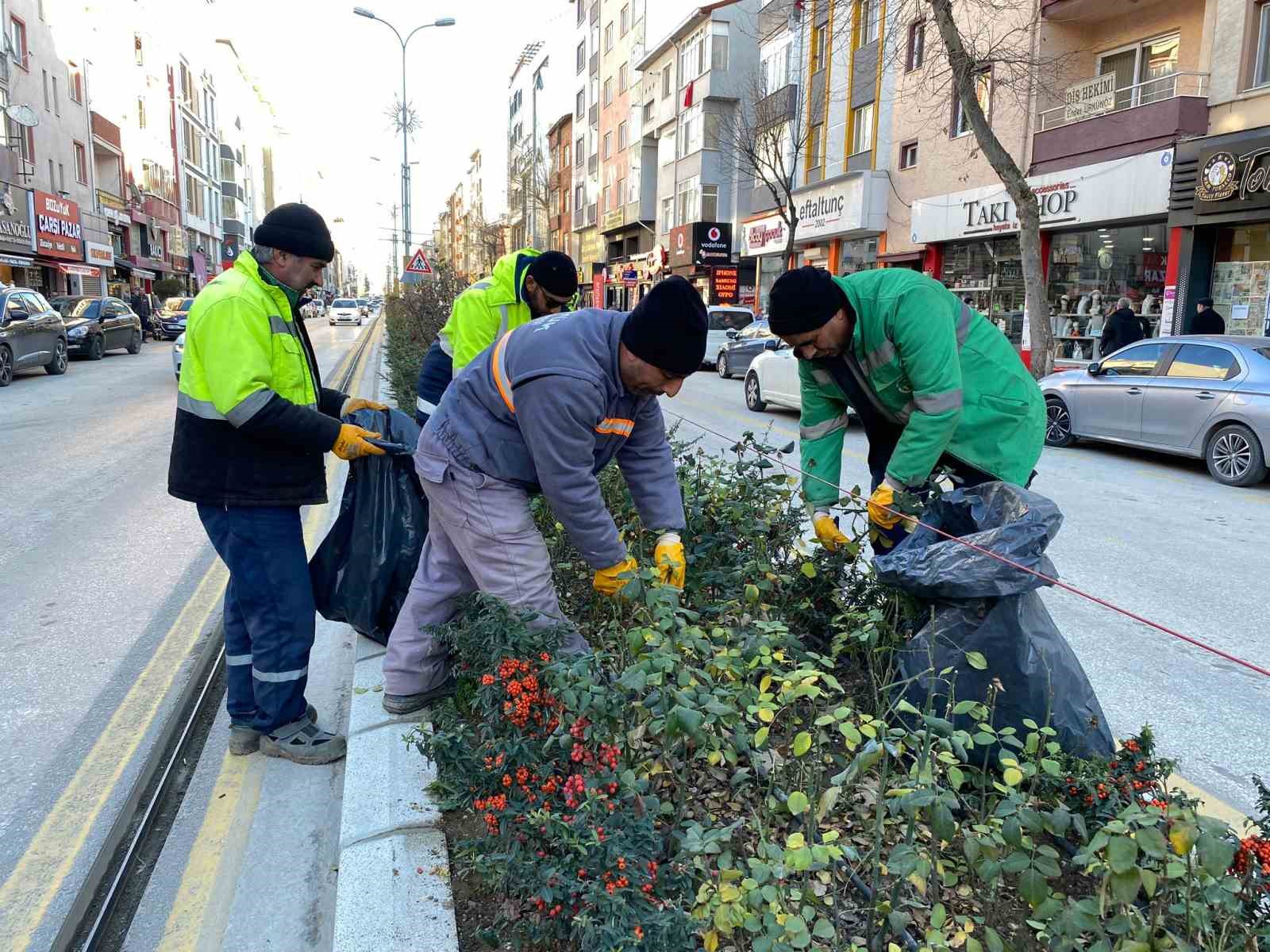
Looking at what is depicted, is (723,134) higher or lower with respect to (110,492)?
higher

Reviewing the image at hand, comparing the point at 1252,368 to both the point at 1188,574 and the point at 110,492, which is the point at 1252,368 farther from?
the point at 110,492

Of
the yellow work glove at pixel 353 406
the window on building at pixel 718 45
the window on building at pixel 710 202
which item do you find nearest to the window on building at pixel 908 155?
the window on building at pixel 710 202

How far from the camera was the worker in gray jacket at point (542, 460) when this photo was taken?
2582 millimetres

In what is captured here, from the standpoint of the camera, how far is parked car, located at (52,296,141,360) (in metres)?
24.1

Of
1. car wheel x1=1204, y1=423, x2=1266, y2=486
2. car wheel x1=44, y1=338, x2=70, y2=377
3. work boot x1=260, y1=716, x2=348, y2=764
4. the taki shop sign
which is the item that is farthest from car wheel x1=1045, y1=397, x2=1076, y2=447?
the taki shop sign

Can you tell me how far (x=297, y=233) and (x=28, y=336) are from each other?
18841 millimetres

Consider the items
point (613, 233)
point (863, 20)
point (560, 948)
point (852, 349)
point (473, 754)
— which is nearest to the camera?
point (560, 948)

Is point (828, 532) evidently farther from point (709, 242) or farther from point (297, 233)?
point (709, 242)

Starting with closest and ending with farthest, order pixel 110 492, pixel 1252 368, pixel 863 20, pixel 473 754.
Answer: pixel 473 754, pixel 110 492, pixel 1252 368, pixel 863 20

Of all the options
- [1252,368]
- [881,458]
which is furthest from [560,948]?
[1252,368]

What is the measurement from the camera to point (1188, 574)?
20.1ft

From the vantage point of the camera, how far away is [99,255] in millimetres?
40188

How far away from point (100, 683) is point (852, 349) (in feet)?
11.7

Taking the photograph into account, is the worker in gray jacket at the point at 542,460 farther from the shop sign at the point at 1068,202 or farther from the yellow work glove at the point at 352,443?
the shop sign at the point at 1068,202
